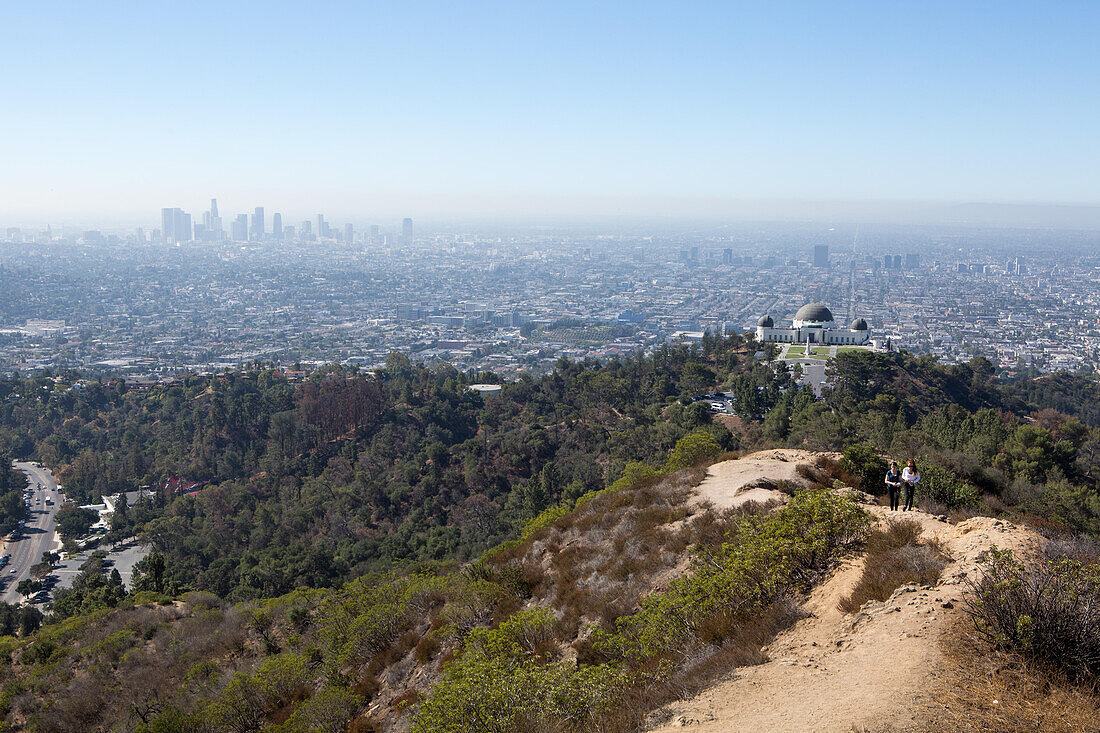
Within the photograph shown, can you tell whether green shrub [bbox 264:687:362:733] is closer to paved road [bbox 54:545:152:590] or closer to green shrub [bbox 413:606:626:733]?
green shrub [bbox 413:606:626:733]

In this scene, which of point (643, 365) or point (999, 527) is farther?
point (643, 365)

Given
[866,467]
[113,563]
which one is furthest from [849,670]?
[113,563]

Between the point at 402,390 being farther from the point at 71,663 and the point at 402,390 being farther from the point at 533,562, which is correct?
the point at 533,562

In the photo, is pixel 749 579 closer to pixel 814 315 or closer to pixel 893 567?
pixel 893 567

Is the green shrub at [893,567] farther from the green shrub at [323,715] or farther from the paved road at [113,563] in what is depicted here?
the paved road at [113,563]

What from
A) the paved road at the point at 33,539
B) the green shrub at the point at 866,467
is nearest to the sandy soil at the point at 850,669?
the green shrub at the point at 866,467

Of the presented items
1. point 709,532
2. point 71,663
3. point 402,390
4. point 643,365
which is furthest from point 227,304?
point 709,532

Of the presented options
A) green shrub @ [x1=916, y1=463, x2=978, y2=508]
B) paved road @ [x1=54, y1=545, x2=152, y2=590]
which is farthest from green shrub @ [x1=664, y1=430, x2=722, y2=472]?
paved road @ [x1=54, y1=545, x2=152, y2=590]
